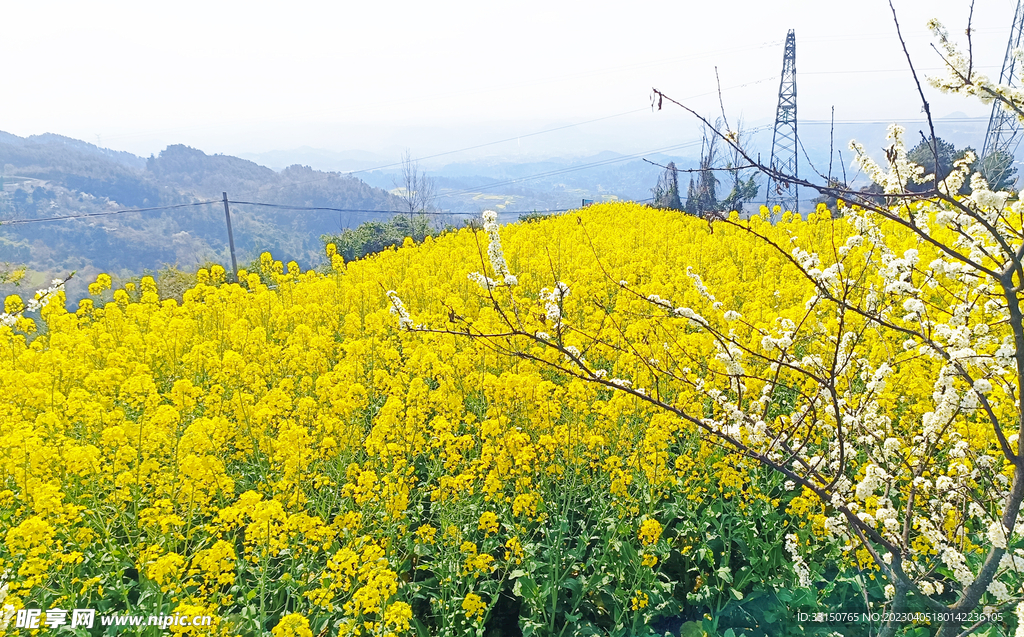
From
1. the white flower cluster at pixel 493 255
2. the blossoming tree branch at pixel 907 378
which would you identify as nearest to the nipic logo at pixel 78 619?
the blossoming tree branch at pixel 907 378

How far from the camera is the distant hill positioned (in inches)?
5458

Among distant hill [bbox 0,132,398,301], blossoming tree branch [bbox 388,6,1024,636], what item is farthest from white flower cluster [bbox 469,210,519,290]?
distant hill [bbox 0,132,398,301]

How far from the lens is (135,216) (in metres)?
156

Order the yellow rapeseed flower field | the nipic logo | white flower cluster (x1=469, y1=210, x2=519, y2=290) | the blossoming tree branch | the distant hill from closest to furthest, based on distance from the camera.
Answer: the blossoming tree branch
white flower cluster (x1=469, y1=210, x2=519, y2=290)
the nipic logo
the yellow rapeseed flower field
the distant hill

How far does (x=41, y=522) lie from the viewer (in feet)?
10.3

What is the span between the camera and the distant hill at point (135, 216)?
455 ft

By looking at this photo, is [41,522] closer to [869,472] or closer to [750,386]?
[869,472]

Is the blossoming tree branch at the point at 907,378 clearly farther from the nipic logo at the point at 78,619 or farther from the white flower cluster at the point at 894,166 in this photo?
the nipic logo at the point at 78,619

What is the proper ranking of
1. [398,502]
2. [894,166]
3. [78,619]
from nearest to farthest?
[894,166] → [78,619] → [398,502]

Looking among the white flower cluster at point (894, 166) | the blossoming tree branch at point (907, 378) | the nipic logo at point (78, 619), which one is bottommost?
the nipic logo at point (78, 619)

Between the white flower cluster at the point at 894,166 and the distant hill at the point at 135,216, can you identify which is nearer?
the white flower cluster at the point at 894,166

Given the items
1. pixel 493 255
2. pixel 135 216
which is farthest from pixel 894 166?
pixel 135 216

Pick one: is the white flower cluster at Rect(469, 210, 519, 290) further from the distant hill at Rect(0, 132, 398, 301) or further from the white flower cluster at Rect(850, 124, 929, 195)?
the distant hill at Rect(0, 132, 398, 301)

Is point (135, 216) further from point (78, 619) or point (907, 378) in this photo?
point (907, 378)
